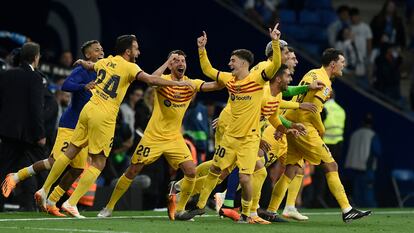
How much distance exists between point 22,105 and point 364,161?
822 cm

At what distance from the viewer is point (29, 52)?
741 inches

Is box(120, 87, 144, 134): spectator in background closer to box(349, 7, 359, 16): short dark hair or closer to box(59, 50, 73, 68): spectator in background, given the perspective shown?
box(59, 50, 73, 68): spectator in background

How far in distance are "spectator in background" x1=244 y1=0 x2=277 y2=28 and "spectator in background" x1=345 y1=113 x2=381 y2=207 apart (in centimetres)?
265

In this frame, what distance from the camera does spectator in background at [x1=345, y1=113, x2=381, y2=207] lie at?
2531cm

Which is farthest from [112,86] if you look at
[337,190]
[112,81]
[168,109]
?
[337,190]

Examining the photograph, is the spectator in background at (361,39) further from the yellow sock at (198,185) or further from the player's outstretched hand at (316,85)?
the player's outstretched hand at (316,85)

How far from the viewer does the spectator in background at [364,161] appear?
25308 millimetres

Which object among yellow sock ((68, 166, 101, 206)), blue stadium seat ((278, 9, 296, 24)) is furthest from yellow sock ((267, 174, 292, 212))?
blue stadium seat ((278, 9, 296, 24))

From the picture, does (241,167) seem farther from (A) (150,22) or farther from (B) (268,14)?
(B) (268,14)

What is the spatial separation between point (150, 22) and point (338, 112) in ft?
12.1

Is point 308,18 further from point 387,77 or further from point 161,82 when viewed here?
point 161,82

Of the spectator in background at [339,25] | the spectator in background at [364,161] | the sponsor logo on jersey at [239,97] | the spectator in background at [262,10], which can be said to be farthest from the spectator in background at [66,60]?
the sponsor logo on jersey at [239,97]

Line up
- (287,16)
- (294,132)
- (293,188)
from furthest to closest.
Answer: (287,16) < (293,188) < (294,132)

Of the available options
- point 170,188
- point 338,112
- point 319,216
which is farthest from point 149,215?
point 338,112
